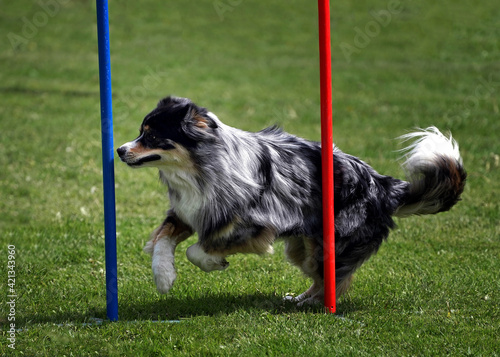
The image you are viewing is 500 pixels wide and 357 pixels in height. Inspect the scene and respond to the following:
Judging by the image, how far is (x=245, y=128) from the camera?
35.2ft

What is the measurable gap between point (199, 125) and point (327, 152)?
2.83 ft

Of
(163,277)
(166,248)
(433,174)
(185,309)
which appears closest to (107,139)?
(166,248)

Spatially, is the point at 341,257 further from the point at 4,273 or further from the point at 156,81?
the point at 156,81

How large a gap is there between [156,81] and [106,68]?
31.8ft

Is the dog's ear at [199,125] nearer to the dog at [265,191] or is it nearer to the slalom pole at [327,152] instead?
the dog at [265,191]

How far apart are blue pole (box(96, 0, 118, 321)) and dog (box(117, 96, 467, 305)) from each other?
0.13 metres

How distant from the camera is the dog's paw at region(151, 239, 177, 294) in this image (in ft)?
14.0

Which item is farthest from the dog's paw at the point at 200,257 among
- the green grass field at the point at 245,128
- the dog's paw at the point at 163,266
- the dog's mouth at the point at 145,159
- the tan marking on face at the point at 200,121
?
the tan marking on face at the point at 200,121

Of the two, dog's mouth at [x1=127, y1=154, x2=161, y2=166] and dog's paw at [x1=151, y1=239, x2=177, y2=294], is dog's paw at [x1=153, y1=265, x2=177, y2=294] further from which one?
dog's mouth at [x1=127, y1=154, x2=161, y2=166]

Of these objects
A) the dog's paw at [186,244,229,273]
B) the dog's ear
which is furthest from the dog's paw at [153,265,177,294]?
the dog's ear

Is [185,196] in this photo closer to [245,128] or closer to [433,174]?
[433,174]

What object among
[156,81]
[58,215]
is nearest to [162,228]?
[58,215]

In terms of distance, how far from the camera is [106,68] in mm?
4070

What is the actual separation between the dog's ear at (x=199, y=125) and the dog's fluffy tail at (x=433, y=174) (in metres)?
1.48
